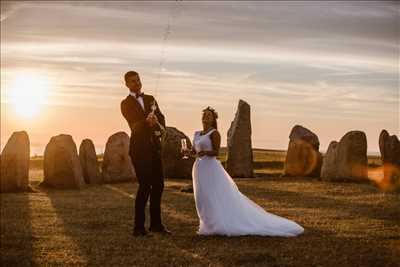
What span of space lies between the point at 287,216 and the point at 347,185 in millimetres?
9464

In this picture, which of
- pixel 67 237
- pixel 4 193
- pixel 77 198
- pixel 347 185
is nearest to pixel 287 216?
pixel 67 237

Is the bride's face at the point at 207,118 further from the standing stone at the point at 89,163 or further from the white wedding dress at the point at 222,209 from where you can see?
the standing stone at the point at 89,163

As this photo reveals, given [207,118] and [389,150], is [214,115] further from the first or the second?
[389,150]

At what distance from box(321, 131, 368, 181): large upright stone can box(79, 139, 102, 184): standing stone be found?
8.98m

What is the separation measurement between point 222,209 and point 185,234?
0.87 metres

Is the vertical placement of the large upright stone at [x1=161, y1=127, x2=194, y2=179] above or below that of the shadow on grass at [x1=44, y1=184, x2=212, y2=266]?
above

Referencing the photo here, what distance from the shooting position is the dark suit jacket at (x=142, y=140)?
14070 millimetres

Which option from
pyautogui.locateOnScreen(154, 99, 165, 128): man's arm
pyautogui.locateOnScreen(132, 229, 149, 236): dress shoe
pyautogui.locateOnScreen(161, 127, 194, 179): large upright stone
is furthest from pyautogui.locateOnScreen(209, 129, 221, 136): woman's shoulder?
pyautogui.locateOnScreen(161, 127, 194, 179): large upright stone

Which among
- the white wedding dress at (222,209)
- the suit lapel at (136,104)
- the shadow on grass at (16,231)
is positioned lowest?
the shadow on grass at (16,231)

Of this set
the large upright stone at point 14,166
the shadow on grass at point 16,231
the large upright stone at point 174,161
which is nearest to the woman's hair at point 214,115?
the shadow on grass at point 16,231

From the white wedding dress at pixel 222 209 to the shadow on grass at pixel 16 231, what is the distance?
3.33 meters

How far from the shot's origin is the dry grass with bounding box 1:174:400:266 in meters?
11.6

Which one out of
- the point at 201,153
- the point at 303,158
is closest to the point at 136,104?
the point at 201,153

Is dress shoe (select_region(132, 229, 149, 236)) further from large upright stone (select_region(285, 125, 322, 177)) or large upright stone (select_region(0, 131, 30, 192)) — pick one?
large upright stone (select_region(285, 125, 322, 177))
